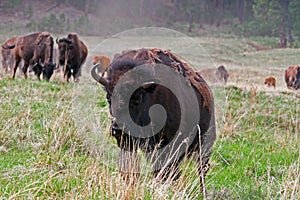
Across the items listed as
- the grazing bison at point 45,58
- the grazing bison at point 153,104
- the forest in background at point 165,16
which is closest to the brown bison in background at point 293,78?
the grazing bison at point 45,58

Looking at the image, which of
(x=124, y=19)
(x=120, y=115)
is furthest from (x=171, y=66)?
(x=124, y=19)

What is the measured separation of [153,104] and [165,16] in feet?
233

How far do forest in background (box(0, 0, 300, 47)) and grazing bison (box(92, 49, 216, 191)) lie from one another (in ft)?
166

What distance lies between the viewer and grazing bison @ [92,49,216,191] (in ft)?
16.7

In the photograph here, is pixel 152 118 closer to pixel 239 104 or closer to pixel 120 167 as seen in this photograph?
pixel 120 167

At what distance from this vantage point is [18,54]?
19.0 metres

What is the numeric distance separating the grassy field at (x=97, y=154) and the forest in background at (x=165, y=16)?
151 ft

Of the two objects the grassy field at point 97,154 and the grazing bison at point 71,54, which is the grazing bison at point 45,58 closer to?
the grazing bison at point 71,54

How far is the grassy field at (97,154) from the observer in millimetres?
4668

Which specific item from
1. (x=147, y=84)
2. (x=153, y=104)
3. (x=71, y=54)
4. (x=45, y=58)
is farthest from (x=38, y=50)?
(x=147, y=84)

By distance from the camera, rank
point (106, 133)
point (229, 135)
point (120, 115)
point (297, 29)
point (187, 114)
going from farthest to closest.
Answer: point (297, 29), point (229, 135), point (106, 133), point (187, 114), point (120, 115)

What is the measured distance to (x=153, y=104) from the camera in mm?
5301

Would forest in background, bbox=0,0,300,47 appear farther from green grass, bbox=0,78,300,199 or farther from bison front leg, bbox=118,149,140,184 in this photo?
bison front leg, bbox=118,149,140,184

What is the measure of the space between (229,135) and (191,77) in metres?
3.48
